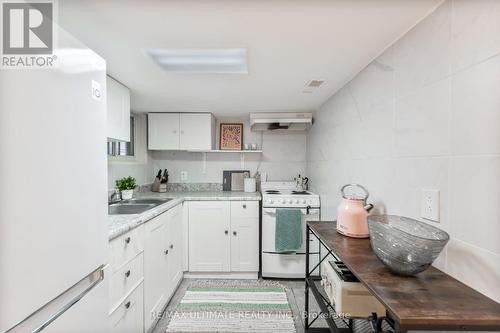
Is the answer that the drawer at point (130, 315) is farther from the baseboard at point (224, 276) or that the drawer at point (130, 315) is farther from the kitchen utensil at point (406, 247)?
the kitchen utensil at point (406, 247)

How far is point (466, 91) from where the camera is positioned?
0.79 m

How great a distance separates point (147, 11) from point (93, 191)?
837mm

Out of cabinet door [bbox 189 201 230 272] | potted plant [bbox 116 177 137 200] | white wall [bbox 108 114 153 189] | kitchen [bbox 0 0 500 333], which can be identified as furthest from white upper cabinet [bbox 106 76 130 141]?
cabinet door [bbox 189 201 230 272]

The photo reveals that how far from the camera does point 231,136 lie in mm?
3102

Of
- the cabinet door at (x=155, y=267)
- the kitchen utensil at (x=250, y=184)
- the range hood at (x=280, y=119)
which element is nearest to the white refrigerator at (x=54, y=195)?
the cabinet door at (x=155, y=267)

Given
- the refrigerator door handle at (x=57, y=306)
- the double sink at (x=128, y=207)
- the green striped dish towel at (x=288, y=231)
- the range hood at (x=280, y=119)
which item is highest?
the range hood at (x=280, y=119)

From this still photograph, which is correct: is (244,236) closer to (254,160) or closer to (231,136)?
(254,160)

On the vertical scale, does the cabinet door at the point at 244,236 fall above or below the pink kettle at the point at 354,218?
below

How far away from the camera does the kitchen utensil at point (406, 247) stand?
2.43ft

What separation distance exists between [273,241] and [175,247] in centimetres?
108

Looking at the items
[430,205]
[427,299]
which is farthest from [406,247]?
[430,205]

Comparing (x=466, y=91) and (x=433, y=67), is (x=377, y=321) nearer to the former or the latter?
(x=466, y=91)

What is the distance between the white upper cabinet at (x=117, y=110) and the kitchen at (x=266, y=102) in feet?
0.05

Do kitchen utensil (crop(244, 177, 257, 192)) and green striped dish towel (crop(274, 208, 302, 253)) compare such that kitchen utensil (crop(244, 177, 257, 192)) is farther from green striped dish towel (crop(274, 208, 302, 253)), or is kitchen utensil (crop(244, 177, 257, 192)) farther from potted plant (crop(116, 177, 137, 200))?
potted plant (crop(116, 177, 137, 200))
